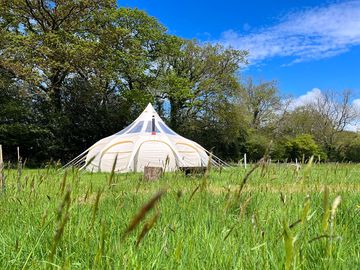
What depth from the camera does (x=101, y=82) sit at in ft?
82.0

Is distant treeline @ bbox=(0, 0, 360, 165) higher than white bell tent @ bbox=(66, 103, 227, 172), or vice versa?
distant treeline @ bbox=(0, 0, 360, 165)

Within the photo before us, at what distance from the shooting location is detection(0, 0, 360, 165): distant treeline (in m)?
20.9

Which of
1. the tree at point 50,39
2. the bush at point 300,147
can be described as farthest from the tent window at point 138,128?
the bush at point 300,147

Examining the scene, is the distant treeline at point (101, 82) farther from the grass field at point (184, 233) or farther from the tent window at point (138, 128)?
the grass field at point (184, 233)

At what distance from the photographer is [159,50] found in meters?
29.6

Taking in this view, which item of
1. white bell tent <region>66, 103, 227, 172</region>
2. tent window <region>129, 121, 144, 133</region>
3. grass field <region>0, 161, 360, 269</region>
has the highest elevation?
tent window <region>129, 121, 144, 133</region>

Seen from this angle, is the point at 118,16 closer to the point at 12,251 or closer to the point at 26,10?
the point at 26,10

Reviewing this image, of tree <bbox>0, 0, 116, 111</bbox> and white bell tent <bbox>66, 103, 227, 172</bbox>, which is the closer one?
white bell tent <bbox>66, 103, 227, 172</bbox>

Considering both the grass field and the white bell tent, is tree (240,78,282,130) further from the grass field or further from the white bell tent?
the grass field

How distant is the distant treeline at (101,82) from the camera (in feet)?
68.6

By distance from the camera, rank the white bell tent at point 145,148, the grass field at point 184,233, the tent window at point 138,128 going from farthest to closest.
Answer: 1. the tent window at point 138,128
2. the white bell tent at point 145,148
3. the grass field at point 184,233

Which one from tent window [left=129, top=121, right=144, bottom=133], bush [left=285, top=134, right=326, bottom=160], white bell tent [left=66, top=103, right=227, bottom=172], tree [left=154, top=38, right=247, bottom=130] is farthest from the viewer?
bush [left=285, top=134, right=326, bottom=160]

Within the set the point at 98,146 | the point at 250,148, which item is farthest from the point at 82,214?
the point at 250,148

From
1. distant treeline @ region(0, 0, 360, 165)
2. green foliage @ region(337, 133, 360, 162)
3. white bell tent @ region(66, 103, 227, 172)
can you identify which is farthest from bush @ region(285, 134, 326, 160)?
white bell tent @ region(66, 103, 227, 172)
